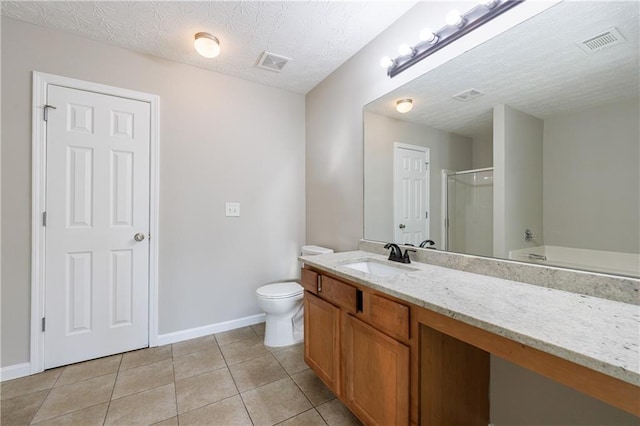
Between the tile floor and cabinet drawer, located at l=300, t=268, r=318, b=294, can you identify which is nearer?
the tile floor

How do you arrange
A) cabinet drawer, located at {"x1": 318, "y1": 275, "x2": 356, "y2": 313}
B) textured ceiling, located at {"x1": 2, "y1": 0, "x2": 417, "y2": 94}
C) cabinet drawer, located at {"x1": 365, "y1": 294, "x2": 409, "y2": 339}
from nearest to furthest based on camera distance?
cabinet drawer, located at {"x1": 365, "y1": 294, "x2": 409, "y2": 339} < cabinet drawer, located at {"x1": 318, "y1": 275, "x2": 356, "y2": 313} < textured ceiling, located at {"x1": 2, "y1": 0, "x2": 417, "y2": 94}

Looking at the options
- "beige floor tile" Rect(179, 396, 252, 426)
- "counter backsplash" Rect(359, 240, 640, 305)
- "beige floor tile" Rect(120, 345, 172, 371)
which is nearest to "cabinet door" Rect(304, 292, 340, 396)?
"beige floor tile" Rect(179, 396, 252, 426)

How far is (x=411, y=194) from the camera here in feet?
5.92

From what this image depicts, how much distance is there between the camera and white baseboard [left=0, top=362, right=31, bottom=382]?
1738 millimetres

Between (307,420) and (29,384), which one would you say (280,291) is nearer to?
(307,420)

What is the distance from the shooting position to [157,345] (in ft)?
7.20

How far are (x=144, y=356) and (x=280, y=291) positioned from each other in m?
1.14

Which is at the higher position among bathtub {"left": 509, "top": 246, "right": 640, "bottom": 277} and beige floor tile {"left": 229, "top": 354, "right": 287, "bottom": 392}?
bathtub {"left": 509, "top": 246, "right": 640, "bottom": 277}

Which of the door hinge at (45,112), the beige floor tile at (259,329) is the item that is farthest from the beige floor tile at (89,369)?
the door hinge at (45,112)

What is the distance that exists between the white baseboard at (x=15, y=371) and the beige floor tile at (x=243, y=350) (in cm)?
125

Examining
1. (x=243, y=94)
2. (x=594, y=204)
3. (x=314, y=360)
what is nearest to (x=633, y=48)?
(x=594, y=204)

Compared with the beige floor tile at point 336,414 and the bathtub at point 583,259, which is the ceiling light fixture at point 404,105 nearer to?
the bathtub at point 583,259

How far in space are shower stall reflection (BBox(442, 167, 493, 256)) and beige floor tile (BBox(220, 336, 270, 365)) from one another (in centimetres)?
163

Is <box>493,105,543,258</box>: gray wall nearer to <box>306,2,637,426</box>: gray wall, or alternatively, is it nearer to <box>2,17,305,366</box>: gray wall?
<box>306,2,637,426</box>: gray wall
